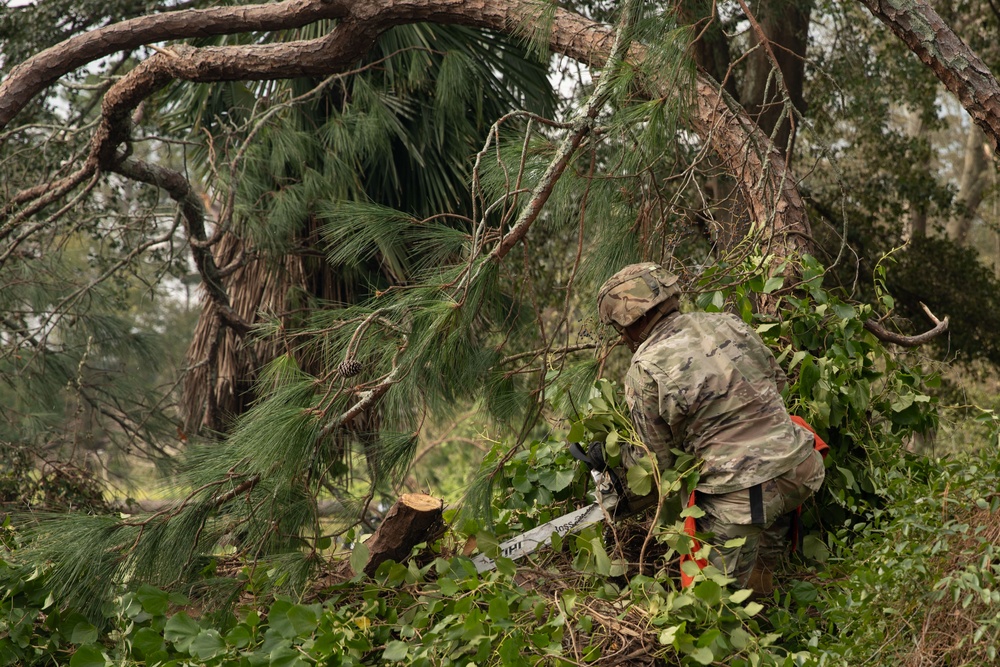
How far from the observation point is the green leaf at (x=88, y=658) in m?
2.68

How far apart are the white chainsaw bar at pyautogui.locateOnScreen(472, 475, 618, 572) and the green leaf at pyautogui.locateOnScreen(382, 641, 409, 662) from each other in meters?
0.52

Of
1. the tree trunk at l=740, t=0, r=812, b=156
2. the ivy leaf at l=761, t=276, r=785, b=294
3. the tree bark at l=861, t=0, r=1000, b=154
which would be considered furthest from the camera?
the tree trunk at l=740, t=0, r=812, b=156

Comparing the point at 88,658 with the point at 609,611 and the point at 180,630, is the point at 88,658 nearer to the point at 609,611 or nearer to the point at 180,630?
the point at 180,630

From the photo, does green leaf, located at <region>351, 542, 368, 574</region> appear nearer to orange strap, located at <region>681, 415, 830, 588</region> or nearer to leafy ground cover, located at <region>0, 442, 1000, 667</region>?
leafy ground cover, located at <region>0, 442, 1000, 667</region>

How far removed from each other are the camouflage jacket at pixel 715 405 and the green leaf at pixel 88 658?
5.59 feet

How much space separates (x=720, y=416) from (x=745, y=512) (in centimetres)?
28

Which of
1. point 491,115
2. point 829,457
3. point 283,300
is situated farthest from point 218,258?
point 829,457

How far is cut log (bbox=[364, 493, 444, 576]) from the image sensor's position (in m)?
2.95

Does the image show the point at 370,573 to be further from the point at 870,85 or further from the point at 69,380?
the point at 870,85

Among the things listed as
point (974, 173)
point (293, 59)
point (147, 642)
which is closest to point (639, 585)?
point (147, 642)

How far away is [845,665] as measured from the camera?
235 centimetres

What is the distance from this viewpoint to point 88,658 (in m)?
2.70

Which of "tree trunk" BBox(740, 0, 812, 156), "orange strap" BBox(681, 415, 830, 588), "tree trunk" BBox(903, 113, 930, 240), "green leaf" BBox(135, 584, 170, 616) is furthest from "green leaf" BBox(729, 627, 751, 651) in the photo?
"tree trunk" BBox(740, 0, 812, 156)

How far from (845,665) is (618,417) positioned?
985 millimetres
